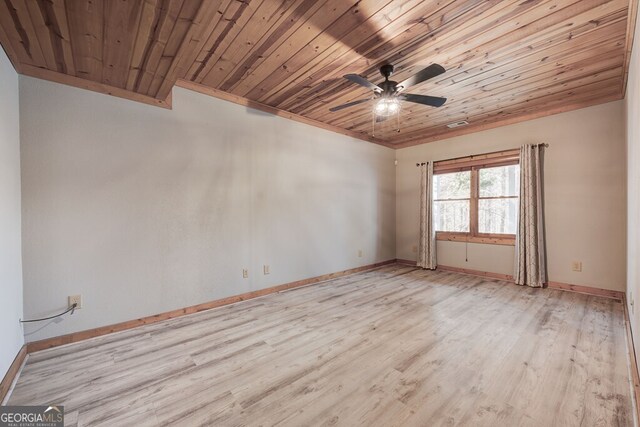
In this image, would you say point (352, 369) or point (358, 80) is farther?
point (358, 80)

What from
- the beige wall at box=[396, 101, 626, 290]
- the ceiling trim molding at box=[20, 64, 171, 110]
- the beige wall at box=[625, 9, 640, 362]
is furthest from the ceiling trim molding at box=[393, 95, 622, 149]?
the ceiling trim molding at box=[20, 64, 171, 110]

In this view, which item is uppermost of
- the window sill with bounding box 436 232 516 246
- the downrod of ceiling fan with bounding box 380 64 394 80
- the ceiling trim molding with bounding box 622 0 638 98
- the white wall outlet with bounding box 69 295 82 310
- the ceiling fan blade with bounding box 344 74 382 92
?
the ceiling trim molding with bounding box 622 0 638 98

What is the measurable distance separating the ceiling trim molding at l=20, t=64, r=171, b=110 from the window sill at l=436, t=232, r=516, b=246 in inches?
193

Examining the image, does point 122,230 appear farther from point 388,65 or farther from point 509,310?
point 509,310

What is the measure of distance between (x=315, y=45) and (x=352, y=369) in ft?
8.81

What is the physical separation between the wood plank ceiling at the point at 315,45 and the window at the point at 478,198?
4.48 feet

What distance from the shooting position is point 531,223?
3.95 m

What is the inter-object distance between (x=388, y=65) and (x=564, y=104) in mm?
2997

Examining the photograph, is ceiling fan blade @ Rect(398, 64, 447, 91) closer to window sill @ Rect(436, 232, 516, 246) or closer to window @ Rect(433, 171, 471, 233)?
window @ Rect(433, 171, 471, 233)

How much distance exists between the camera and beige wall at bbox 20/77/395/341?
88.5 inches

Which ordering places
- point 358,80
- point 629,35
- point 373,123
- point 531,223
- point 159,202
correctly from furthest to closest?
point 373,123 < point 531,223 < point 159,202 < point 358,80 < point 629,35

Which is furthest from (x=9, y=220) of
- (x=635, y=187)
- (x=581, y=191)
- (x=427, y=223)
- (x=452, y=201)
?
(x=581, y=191)

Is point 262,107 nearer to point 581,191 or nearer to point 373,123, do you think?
point 373,123

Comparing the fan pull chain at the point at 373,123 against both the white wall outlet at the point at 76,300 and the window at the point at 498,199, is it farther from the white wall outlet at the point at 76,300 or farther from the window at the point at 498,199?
the white wall outlet at the point at 76,300
